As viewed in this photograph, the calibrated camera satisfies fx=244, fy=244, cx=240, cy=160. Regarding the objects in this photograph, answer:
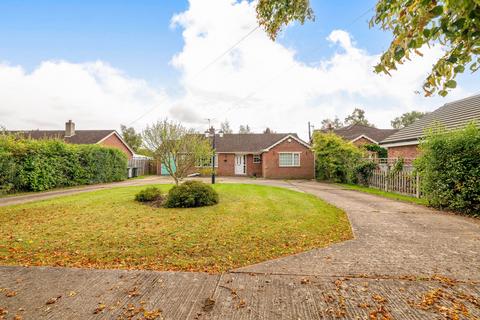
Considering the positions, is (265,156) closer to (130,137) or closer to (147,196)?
(147,196)

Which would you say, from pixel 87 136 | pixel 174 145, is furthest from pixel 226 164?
pixel 174 145

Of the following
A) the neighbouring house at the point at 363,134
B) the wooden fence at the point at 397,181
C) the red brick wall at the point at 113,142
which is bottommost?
the wooden fence at the point at 397,181

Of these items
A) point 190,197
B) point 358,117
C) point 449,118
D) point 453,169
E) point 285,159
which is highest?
point 358,117

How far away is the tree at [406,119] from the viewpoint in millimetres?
59250

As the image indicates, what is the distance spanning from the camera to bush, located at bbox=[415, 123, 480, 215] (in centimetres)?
754

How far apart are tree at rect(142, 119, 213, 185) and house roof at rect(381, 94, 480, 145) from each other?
10513 mm

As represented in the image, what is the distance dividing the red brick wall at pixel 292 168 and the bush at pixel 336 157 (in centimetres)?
253

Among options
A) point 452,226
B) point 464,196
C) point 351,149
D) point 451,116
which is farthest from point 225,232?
point 351,149

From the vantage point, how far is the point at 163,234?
557 centimetres

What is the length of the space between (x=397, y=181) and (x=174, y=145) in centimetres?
1128

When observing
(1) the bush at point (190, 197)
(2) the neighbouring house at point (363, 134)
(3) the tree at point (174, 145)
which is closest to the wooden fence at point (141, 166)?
(3) the tree at point (174, 145)

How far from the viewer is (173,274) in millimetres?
3502

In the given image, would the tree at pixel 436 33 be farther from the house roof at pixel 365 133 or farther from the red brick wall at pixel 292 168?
the house roof at pixel 365 133

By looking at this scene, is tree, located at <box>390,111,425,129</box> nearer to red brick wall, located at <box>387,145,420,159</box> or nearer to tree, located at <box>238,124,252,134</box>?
tree, located at <box>238,124,252,134</box>
